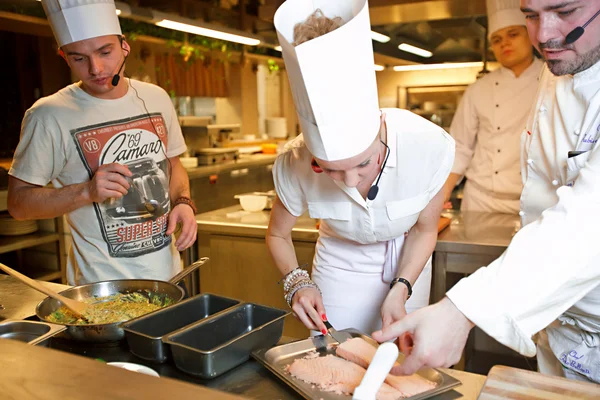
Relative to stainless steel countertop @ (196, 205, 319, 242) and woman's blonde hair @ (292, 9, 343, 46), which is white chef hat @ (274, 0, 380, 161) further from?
stainless steel countertop @ (196, 205, 319, 242)

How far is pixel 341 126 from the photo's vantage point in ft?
4.07

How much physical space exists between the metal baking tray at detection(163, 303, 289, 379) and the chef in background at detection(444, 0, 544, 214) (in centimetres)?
194

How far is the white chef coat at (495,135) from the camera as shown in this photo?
10.1ft

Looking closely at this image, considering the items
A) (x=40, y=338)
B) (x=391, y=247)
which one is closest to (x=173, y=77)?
(x=391, y=247)

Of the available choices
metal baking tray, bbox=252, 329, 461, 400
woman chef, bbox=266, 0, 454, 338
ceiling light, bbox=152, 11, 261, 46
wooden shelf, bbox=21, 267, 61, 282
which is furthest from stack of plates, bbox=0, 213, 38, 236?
metal baking tray, bbox=252, 329, 461, 400

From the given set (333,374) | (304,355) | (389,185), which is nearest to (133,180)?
(389,185)

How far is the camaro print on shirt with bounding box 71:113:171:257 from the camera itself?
6.13 ft

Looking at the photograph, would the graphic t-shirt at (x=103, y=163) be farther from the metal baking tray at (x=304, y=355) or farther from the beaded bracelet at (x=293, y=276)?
the metal baking tray at (x=304, y=355)

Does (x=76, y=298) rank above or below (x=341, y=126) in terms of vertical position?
below

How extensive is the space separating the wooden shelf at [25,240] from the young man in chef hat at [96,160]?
186cm

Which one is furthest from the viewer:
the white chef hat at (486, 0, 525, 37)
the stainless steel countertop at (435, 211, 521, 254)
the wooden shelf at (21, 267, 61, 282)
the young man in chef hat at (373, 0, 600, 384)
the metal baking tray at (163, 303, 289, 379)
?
the wooden shelf at (21, 267, 61, 282)

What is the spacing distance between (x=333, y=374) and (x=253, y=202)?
2119 millimetres

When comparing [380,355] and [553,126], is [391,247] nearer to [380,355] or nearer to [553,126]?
[553,126]

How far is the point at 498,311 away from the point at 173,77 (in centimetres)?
607
